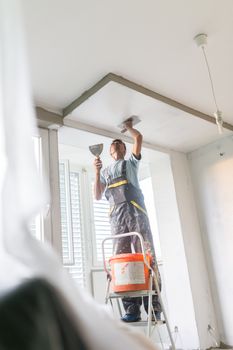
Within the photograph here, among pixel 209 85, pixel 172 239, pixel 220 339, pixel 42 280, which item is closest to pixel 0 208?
pixel 42 280

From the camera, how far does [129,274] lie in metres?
1.95

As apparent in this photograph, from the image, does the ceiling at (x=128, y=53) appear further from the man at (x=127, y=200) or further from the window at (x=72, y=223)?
the window at (x=72, y=223)

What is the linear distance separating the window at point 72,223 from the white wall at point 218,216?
120 centimetres

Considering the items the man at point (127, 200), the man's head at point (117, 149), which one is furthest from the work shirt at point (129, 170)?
the man's head at point (117, 149)

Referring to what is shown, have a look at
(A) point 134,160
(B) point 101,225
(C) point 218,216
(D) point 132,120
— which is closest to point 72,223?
(B) point 101,225

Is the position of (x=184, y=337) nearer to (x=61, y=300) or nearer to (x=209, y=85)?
(x=209, y=85)

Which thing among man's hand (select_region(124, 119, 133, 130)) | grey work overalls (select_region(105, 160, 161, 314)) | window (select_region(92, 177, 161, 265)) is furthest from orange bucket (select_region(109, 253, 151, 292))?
window (select_region(92, 177, 161, 265))

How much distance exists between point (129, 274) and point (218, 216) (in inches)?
Result: 53.7

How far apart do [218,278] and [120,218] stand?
3.87ft

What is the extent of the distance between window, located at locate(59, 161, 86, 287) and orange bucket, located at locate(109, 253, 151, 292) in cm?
114

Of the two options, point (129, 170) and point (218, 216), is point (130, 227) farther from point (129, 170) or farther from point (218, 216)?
point (218, 216)

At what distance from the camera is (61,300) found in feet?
1.13

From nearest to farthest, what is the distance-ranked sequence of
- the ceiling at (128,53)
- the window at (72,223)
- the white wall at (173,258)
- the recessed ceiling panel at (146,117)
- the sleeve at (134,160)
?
the ceiling at (128,53) < the recessed ceiling panel at (146,117) < the sleeve at (134,160) < the white wall at (173,258) < the window at (72,223)

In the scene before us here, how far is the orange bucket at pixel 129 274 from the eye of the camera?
6.38 ft
